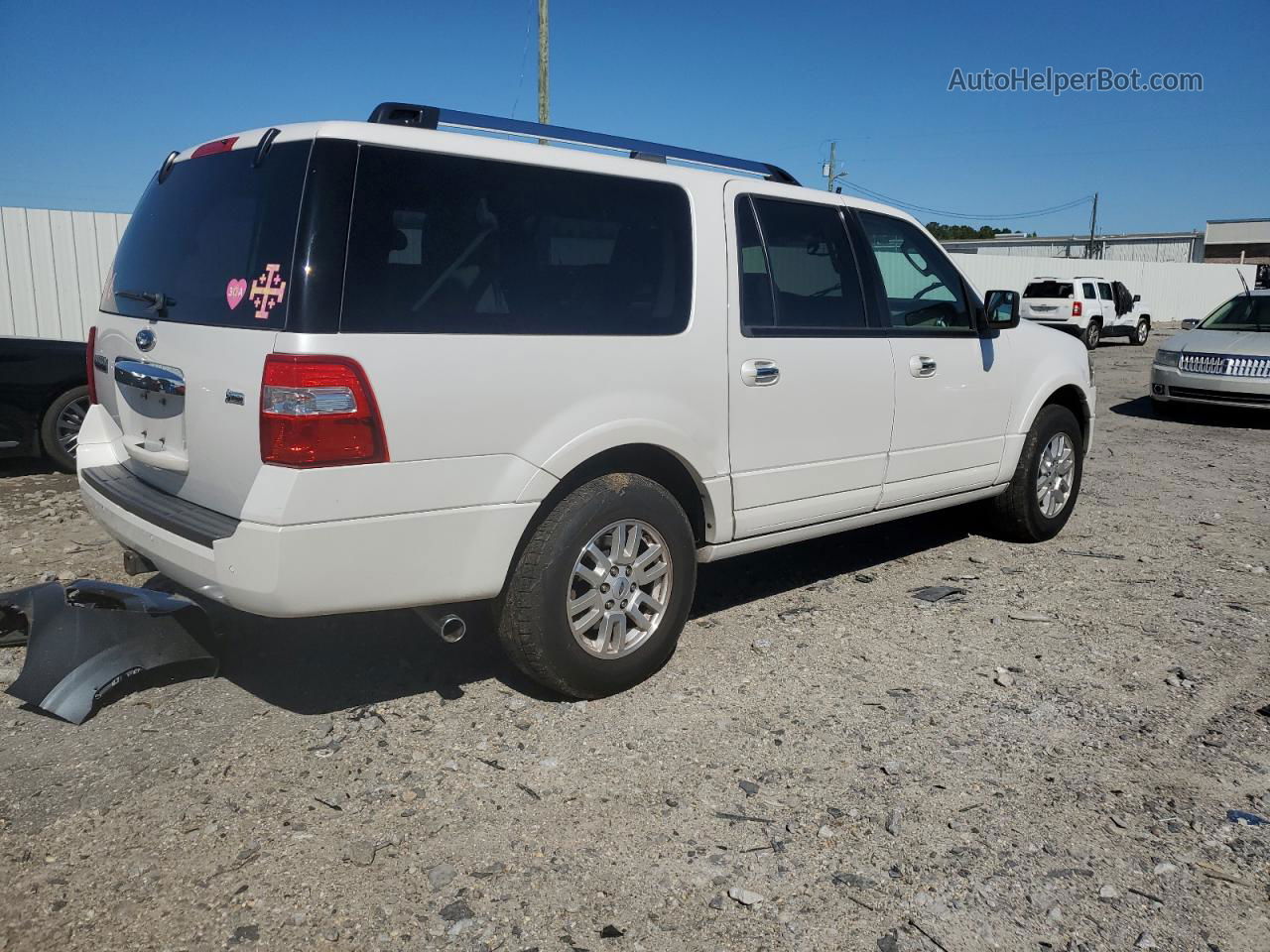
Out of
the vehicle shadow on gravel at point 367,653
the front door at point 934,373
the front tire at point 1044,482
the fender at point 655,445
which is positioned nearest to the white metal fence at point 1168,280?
the front tire at point 1044,482

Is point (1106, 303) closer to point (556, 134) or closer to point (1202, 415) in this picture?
point (1202, 415)

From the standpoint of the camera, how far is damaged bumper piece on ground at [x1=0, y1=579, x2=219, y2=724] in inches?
145

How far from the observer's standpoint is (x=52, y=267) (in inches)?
476

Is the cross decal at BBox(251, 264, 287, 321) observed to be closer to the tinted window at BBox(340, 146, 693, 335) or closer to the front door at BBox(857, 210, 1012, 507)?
the tinted window at BBox(340, 146, 693, 335)

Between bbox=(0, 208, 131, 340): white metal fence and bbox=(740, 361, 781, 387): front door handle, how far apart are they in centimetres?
1033


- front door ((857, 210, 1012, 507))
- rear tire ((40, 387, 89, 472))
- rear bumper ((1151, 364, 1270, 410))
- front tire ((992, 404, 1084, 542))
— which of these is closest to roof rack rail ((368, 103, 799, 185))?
front door ((857, 210, 1012, 507))

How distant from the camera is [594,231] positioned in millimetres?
3789

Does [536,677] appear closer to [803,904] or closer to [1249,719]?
[803,904]

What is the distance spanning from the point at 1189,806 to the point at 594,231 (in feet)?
9.14

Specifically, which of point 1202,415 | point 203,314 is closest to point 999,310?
point 203,314

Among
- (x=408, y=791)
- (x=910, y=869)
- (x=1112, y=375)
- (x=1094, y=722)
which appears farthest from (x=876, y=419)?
(x=1112, y=375)

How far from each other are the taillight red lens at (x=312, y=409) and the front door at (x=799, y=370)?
162 centimetres

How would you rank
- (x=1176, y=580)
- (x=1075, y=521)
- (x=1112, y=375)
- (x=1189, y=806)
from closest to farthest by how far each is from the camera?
1. (x=1189, y=806)
2. (x=1176, y=580)
3. (x=1075, y=521)
4. (x=1112, y=375)

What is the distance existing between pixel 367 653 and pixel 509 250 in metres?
1.88
